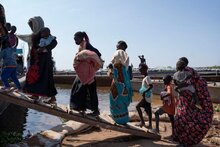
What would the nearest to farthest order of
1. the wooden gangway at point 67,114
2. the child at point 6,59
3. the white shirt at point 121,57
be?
the wooden gangway at point 67,114
the white shirt at point 121,57
the child at point 6,59

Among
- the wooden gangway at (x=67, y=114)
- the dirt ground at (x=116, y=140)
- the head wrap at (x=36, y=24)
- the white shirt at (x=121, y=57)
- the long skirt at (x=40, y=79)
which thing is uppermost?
the head wrap at (x=36, y=24)

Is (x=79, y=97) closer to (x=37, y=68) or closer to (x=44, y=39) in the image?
(x=37, y=68)

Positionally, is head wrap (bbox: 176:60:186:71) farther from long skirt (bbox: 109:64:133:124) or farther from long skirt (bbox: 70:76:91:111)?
long skirt (bbox: 70:76:91:111)

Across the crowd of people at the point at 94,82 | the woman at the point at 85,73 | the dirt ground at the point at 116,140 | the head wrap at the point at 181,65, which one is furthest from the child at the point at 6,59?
the head wrap at the point at 181,65

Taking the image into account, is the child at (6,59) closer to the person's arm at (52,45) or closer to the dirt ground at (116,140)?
the person's arm at (52,45)

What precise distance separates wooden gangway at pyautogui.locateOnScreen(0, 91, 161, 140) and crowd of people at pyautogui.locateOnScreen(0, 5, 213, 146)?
0.17 metres

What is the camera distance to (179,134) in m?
6.05

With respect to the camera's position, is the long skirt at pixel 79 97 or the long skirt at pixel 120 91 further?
the long skirt at pixel 120 91

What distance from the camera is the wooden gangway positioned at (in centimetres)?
575

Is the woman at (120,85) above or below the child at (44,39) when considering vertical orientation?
below

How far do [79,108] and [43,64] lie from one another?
1.08 metres

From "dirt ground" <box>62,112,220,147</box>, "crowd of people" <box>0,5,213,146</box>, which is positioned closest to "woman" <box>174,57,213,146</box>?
"crowd of people" <box>0,5,213,146</box>

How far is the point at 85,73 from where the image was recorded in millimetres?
6129

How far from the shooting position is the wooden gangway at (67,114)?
5.75 meters
